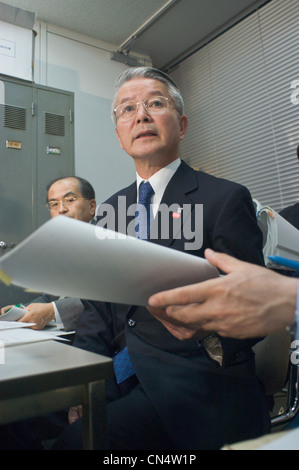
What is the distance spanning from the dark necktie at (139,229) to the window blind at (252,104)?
6.65ft

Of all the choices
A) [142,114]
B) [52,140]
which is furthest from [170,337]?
[52,140]

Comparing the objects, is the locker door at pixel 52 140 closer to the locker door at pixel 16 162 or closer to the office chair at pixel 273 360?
the locker door at pixel 16 162

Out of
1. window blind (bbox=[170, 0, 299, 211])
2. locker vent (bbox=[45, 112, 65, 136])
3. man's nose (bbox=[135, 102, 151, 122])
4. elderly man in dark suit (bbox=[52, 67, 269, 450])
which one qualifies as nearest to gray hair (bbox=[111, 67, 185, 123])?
elderly man in dark suit (bbox=[52, 67, 269, 450])

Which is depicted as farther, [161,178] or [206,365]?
[161,178]

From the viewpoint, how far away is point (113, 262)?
0.46 meters

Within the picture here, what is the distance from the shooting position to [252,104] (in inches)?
121

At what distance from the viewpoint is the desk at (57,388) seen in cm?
43

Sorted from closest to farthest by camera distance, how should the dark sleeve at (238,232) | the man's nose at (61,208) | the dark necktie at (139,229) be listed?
the dark sleeve at (238,232) < the dark necktie at (139,229) < the man's nose at (61,208)

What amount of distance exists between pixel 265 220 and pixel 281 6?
234 cm

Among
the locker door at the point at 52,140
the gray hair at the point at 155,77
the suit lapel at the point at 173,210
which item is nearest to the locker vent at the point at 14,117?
the locker door at the point at 52,140

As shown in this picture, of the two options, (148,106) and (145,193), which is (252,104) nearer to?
(148,106)

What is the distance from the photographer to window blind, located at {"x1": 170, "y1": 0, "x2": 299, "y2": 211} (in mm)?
2801

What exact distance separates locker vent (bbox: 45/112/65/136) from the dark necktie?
1.83 metres

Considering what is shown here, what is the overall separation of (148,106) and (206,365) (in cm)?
82
